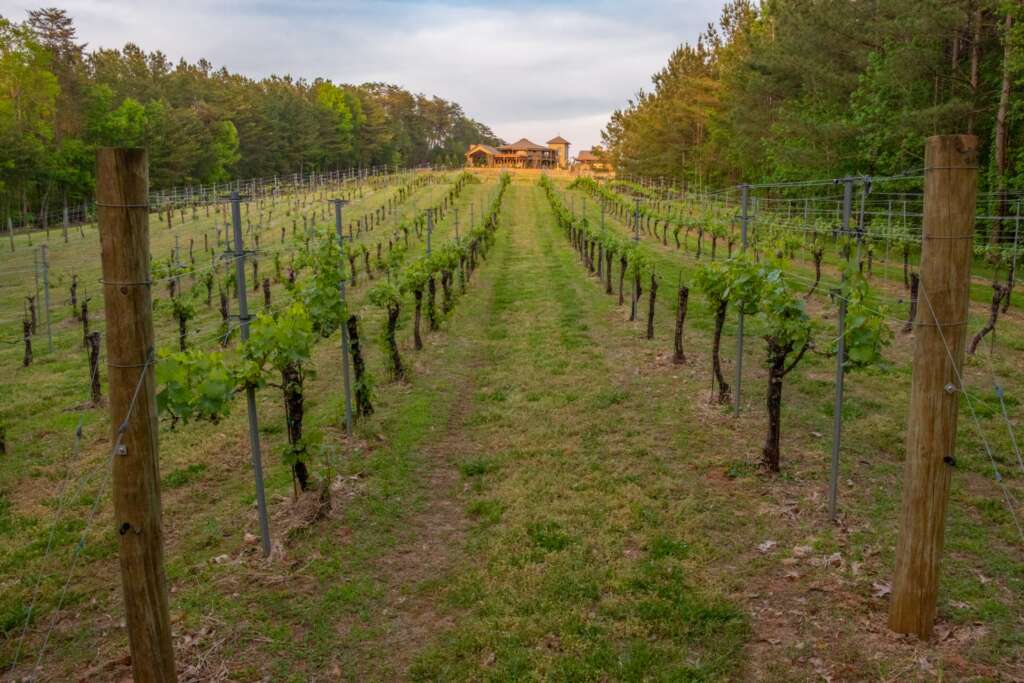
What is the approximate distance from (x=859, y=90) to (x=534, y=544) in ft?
80.5

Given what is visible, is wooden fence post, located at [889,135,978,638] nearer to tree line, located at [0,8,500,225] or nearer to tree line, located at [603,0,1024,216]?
tree line, located at [603,0,1024,216]

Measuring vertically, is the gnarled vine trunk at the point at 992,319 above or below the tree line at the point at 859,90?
below

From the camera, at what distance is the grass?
4.28m

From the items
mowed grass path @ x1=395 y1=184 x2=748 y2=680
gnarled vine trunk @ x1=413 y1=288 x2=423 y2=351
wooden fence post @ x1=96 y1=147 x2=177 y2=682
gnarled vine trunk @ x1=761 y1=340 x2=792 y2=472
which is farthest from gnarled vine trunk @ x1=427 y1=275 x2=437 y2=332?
wooden fence post @ x1=96 y1=147 x2=177 y2=682

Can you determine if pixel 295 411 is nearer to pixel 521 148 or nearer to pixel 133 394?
pixel 133 394

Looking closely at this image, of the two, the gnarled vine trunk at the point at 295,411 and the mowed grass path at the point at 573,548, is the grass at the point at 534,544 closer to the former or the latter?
the mowed grass path at the point at 573,548

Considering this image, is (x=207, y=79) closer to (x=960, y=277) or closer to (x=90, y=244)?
(x=90, y=244)

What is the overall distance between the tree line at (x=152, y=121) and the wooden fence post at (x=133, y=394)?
4081cm

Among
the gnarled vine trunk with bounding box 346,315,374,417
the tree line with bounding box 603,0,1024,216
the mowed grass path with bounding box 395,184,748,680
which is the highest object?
the tree line with bounding box 603,0,1024,216

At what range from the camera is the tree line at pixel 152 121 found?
39969mm

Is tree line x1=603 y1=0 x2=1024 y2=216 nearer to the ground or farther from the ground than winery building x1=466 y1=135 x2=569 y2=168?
nearer to the ground

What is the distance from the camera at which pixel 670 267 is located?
21.3m

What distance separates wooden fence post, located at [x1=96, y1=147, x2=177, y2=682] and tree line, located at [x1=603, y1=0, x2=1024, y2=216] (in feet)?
31.5

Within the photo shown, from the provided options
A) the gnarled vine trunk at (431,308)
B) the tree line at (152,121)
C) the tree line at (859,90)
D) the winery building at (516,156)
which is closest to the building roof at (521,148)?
the winery building at (516,156)
